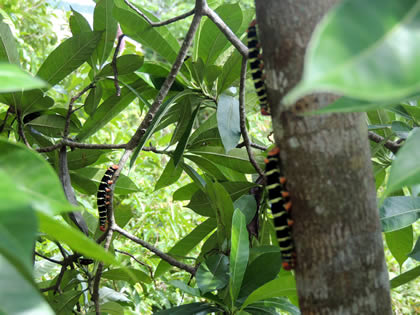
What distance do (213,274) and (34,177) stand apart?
0.76 m

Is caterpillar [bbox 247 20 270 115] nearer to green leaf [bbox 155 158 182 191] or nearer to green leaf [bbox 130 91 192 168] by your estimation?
green leaf [bbox 130 91 192 168]

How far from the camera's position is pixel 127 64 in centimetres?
137

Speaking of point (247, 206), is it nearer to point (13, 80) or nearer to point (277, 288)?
point (277, 288)

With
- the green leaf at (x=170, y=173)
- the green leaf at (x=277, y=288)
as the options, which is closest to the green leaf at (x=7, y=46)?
the green leaf at (x=170, y=173)

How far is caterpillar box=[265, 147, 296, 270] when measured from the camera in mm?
752

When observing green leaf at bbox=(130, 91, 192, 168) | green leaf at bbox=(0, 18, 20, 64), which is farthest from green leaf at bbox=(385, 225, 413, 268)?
green leaf at bbox=(0, 18, 20, 64)

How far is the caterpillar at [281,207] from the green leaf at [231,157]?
586 millimetres

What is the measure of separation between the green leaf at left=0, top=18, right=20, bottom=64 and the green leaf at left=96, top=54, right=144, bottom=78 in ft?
0.86

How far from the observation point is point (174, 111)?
149 cm

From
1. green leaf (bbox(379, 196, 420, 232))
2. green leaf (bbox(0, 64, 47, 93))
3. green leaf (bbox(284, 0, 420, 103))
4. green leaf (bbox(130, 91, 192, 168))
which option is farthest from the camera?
green leaf (bbox(130, 91, 192, 168))

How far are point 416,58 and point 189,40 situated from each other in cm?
85

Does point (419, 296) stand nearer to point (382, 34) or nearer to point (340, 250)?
point (340, 250)

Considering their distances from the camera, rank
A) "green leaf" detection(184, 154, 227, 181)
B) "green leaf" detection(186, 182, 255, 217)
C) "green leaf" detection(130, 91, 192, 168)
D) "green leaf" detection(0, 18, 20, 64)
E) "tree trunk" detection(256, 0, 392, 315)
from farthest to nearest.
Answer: "green leaf" detection(184, 154, 227, 181) → "green leaf" detection(186, 182, 255, 217) → "green leaf" detection(0, 18, 20, 64) → "green leaf" detection(130, 91, 192, 168) → "tree trunk" detection(256, 0, 392, 315)

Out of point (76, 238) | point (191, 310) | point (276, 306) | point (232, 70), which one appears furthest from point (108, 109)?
point (76, 238)
